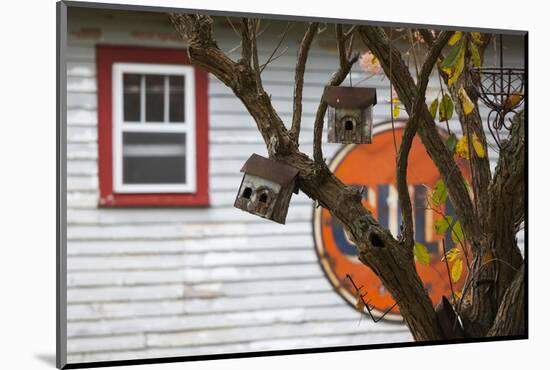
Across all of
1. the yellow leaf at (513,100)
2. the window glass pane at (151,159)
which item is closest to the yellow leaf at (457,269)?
the yellow leaf at (513,100)

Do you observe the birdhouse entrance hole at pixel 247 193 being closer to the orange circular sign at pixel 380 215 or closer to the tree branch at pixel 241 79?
the tree branch at pixel 241 79

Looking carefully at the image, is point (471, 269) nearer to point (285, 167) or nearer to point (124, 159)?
point (285, 167)

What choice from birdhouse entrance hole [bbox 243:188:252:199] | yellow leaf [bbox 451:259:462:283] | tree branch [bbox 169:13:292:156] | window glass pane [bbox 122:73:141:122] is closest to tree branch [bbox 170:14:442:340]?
tree branch [bbox 169:13:292:156]

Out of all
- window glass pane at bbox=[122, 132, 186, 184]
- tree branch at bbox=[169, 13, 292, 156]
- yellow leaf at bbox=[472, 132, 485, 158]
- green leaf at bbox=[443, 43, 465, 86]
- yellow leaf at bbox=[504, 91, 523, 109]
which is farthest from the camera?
window glass pane at bbox=[122, 132, 186, 184]

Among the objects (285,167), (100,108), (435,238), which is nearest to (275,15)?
(285,167)

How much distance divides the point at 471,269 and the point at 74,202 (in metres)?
1.64

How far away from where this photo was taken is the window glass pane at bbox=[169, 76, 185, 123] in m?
3.95

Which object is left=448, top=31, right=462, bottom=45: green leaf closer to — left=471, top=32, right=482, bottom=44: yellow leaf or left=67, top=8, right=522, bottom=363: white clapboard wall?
left=471, top=32, right=482, bottom=44: yellow leaf

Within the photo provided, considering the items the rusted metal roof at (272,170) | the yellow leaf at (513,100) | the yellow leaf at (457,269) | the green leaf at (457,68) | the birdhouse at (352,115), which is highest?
the green leaf at (457,68)

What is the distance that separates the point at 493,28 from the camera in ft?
11.2

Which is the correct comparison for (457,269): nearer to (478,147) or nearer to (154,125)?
(478,147)

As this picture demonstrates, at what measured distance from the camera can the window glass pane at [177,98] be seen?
3947mm

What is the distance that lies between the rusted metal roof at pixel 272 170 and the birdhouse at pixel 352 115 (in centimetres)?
37

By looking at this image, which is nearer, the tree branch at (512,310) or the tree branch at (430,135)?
the tree branch at (430,135)
